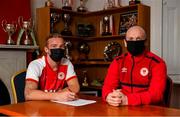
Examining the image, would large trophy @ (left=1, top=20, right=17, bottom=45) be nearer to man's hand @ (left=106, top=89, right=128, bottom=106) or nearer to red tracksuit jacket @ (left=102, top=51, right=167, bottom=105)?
red tracksuit jacket @ (left=102, top=51, right=167, bottom=105)

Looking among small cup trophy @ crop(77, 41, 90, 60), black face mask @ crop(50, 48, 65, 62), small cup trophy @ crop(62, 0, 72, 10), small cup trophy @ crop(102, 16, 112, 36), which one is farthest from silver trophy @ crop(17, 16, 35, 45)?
black face mask @ crop(50, 48, 65, 62)

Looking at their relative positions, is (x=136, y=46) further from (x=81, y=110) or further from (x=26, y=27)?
(x=26, y=27)

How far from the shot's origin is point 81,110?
172 centimetres

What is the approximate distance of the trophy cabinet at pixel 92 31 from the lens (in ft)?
13.0

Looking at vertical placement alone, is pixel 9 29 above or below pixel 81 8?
below

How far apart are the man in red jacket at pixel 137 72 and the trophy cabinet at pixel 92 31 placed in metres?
1.47

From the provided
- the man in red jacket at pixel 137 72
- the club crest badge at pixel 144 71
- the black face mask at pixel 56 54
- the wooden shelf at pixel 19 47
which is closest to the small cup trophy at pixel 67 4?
the wooden shelf at pixel 19 47

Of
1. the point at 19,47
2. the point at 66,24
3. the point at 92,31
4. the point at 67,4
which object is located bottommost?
the point at 19,47

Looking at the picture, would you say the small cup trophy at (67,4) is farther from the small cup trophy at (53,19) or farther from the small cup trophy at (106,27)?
the small cup trophy at (106,27)

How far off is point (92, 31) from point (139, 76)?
243cm

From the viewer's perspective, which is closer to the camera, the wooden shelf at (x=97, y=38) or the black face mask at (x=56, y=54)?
the black face mask at (x=56, y=54)

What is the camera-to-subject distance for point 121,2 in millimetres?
4328

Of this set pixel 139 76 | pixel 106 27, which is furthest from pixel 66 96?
pixel 106 27

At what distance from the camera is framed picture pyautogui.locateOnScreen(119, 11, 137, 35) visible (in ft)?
13.0
